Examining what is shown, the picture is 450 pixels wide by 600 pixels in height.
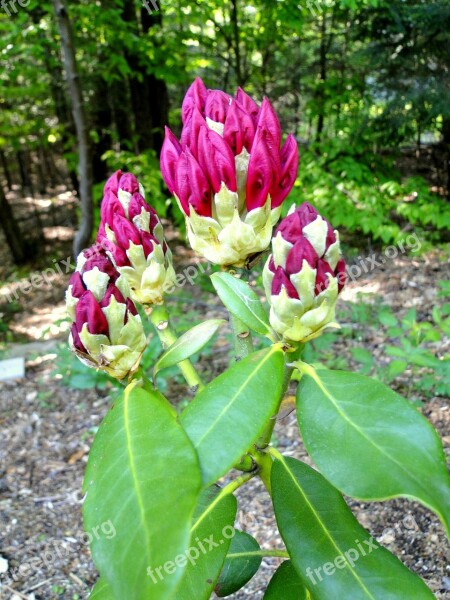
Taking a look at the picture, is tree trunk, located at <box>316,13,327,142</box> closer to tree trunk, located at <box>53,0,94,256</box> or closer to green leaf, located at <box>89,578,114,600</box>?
tree trunk, located at <box>53,0,94,256</box>

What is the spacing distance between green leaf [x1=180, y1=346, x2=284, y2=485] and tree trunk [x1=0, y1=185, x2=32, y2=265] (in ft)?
24.6

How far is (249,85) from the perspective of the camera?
25.0 ft

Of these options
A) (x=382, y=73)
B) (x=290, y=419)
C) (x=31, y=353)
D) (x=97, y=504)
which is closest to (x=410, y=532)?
(x=290, y=419)

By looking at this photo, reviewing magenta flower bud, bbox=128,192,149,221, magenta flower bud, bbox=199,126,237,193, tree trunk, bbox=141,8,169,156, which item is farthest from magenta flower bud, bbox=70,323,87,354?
tree trunk, bbox=141,8,169,156

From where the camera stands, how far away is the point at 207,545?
1071 millimetres

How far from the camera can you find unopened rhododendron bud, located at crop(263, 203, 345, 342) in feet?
2.58

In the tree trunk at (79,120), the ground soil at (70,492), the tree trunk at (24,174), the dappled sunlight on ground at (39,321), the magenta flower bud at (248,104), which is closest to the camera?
the magenta flower bud at (248,104)

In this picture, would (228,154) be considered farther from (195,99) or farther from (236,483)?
(236,483)

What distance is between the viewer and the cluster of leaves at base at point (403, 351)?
2.35 m

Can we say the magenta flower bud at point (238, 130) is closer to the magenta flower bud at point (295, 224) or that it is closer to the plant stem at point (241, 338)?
the magenta flower bud at point (295, 224)

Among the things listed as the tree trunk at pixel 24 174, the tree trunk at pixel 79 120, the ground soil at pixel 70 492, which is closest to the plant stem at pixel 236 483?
the ground soil at pixel 70 492

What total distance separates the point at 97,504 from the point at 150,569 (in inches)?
5.7

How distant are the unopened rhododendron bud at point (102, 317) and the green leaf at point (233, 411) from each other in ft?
0.57

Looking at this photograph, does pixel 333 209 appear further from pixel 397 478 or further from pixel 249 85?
pixel 397 478
